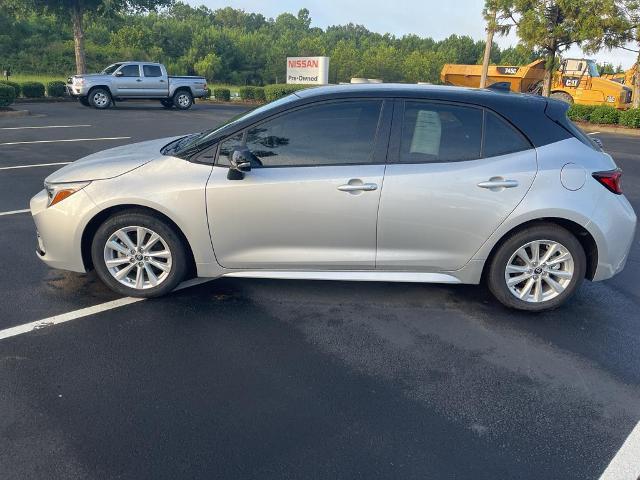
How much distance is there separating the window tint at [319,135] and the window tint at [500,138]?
836mm

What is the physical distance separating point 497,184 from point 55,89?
26.6 m

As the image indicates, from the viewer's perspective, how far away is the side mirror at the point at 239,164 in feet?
12.3

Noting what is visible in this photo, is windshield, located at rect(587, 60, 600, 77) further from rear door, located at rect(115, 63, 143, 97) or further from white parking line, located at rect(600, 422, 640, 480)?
white parking line, located at rect(600, 422, 640, 480)

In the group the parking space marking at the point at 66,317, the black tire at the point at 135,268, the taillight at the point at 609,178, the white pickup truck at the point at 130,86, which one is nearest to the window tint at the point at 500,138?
the taillight at the point at 609,178

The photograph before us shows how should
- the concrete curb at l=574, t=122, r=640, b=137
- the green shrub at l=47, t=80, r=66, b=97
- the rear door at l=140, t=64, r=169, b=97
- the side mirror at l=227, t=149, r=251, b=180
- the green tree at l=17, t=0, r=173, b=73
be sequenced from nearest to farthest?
the side mirror at l=227, t=149, r=251, b=180 → the concrete curb at l=574, t=122, r=640, b=137 → the rear door at l=140, t=64, r=169, b=97 → the green shrub at l=47, t=80, r=66, b=97 → the green tree at l=17, t=0, r=173, b=73

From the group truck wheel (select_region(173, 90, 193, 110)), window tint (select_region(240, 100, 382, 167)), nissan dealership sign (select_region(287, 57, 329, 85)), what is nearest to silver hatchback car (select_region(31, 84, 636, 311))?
window tint (select_region(240, 100, 382, 167))

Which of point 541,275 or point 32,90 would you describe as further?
point 32,90

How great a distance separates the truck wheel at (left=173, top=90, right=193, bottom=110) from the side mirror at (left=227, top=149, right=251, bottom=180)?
67.8 feet

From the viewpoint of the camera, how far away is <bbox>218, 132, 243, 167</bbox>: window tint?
13.0 feet

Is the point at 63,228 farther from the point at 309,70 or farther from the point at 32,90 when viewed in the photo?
the point at 309,70

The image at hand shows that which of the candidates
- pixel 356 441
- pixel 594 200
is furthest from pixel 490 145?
pixel 356 441

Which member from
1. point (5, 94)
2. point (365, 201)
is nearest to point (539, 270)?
point (365, 201)

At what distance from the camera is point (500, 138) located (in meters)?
3.97

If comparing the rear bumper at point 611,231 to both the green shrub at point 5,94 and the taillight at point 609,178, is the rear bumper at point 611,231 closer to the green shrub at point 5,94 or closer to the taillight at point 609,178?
the taillight at point 609,178
